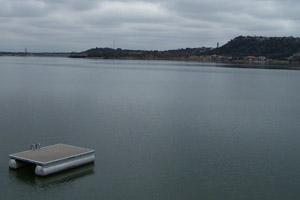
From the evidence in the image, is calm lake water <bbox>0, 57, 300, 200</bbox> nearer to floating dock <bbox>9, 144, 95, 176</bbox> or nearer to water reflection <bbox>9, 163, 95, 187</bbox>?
water reflection <bbox>9, 163, 95, 187</bbox>

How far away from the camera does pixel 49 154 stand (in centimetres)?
1805

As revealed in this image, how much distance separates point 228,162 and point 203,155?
158 centimetres

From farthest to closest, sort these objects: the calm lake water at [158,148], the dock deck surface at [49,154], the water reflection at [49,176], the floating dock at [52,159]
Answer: the dock deck surface at [49,154], the floating dock at [52,159], the water reflection at [49,176], the calm lake water at [158,148]

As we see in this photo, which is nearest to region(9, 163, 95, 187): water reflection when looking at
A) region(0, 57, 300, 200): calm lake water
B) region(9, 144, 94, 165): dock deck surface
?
region(0, 57, 300, 200): calm lake water

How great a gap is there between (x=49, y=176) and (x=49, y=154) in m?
1.49

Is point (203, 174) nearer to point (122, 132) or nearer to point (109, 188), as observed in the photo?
point (109, 188)

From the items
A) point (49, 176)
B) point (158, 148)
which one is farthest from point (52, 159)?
point (158, 148)

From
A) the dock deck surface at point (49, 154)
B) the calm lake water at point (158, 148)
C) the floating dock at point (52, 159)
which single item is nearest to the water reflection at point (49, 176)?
the calm lake water at point (158, 148)

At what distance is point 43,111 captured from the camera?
31.9 m

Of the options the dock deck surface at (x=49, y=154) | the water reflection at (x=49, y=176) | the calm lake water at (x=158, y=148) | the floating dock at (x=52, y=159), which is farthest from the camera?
the dock deck surface at (x=49, y=154)

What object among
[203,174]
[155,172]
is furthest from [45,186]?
[203,174]

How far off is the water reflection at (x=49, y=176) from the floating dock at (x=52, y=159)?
0.20 m

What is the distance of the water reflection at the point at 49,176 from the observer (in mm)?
16469

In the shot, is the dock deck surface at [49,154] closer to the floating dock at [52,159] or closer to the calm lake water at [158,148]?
the floating dock at [52,159]
